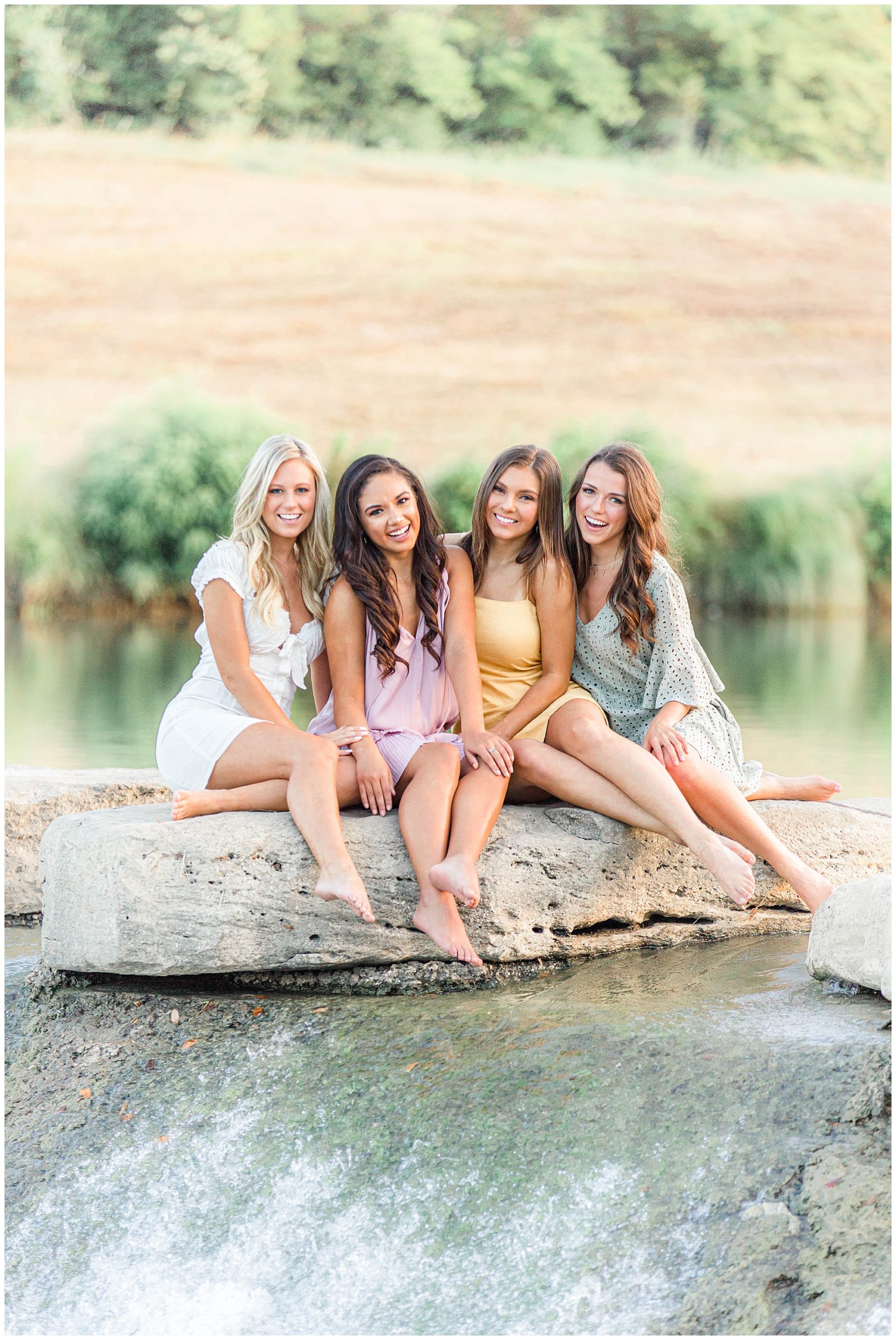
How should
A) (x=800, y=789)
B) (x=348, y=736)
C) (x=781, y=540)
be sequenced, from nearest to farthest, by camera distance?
(x=348, y=736) → (x=800, y=789) → (x=781, y=540)

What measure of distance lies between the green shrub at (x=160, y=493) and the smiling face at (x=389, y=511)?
14.2m

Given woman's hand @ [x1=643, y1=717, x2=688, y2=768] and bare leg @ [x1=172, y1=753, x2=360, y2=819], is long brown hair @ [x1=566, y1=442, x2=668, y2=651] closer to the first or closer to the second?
woman's hand @ [x1=643, y1=717, x2=688, y2=768]

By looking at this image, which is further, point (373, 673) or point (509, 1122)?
point (373, 673)

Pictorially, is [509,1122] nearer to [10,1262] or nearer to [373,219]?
[10,1262]

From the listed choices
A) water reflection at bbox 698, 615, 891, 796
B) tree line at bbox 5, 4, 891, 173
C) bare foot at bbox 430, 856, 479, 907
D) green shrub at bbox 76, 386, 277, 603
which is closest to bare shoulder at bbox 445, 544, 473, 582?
bare foot at bbox 430, 856, 479, 907

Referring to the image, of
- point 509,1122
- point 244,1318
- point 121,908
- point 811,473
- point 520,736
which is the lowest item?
point 244,1318

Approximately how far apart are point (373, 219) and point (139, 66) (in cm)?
452

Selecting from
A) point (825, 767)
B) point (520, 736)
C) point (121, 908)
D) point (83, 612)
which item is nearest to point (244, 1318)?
point (121, 908)

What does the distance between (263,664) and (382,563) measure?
0.46m

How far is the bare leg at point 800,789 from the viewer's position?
4.15 meters

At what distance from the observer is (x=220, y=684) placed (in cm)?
392

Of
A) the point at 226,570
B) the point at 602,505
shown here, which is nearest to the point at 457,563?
the point at 602,505

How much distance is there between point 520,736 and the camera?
3.95 meters

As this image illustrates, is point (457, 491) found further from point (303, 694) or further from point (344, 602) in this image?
point (344, 602)
